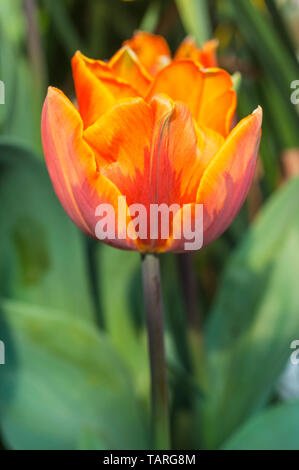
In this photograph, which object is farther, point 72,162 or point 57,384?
point 57,384

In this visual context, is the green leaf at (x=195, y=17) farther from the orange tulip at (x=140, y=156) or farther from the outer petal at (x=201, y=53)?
the orange tulip at (x=140, y=156)

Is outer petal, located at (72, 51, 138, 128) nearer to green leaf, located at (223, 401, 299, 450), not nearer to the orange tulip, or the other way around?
the orange tulip

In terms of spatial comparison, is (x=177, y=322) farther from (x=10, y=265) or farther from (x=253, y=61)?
(x=253, y=61)

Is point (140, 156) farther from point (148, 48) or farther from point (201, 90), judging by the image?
point (148, 48)

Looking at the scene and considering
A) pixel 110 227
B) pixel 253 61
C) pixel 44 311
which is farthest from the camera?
pixel 253 61

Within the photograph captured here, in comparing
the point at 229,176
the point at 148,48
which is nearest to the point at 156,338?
the point at 229,176

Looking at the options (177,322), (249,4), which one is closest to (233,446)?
(177,322)
